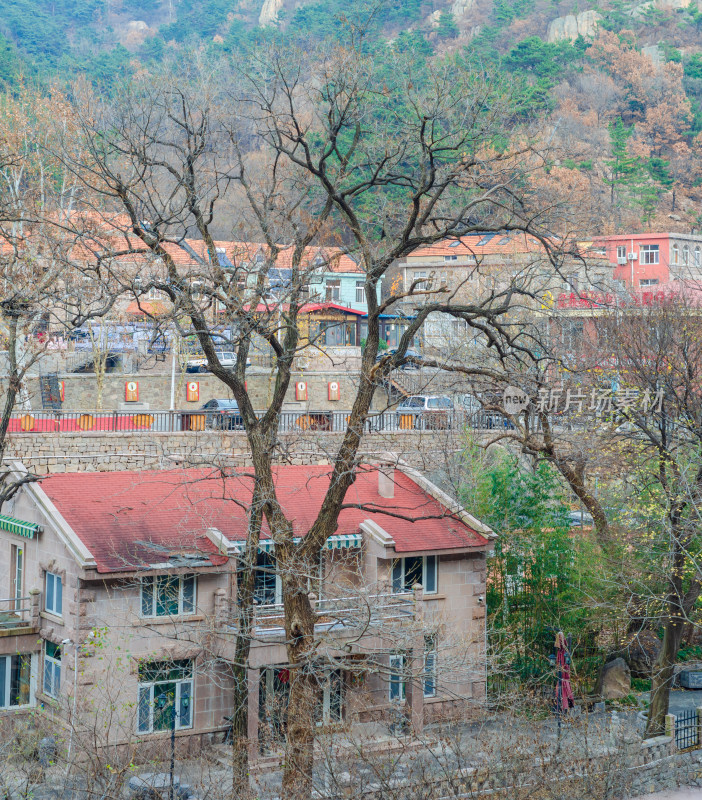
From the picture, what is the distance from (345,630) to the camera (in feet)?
65.7

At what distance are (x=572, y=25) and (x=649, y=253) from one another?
69341 mm

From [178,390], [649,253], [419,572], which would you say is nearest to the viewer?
[419,572]

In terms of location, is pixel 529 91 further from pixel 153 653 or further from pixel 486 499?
pixel 153 653

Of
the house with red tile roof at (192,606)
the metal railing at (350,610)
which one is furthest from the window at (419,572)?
the metal railing at (350,610)

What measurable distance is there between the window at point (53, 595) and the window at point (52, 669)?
741 mm

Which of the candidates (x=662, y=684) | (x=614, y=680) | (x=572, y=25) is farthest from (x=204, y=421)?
(x=572, y=25)

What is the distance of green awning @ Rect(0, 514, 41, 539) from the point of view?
20.2 meters

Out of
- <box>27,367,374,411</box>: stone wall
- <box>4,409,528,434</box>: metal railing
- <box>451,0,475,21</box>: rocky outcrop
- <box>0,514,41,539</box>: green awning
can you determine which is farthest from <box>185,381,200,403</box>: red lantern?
<box>451,0,475,21</box>: rocky outcrop

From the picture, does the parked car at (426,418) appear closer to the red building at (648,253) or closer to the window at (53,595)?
the window at (53,595)

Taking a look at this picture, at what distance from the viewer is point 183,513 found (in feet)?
69.5

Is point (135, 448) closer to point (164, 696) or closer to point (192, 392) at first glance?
point (164, 696)

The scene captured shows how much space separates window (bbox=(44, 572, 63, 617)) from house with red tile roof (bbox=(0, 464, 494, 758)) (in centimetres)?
4

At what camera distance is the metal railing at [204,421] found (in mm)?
31781

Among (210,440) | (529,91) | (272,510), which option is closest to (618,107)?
(529,91)
